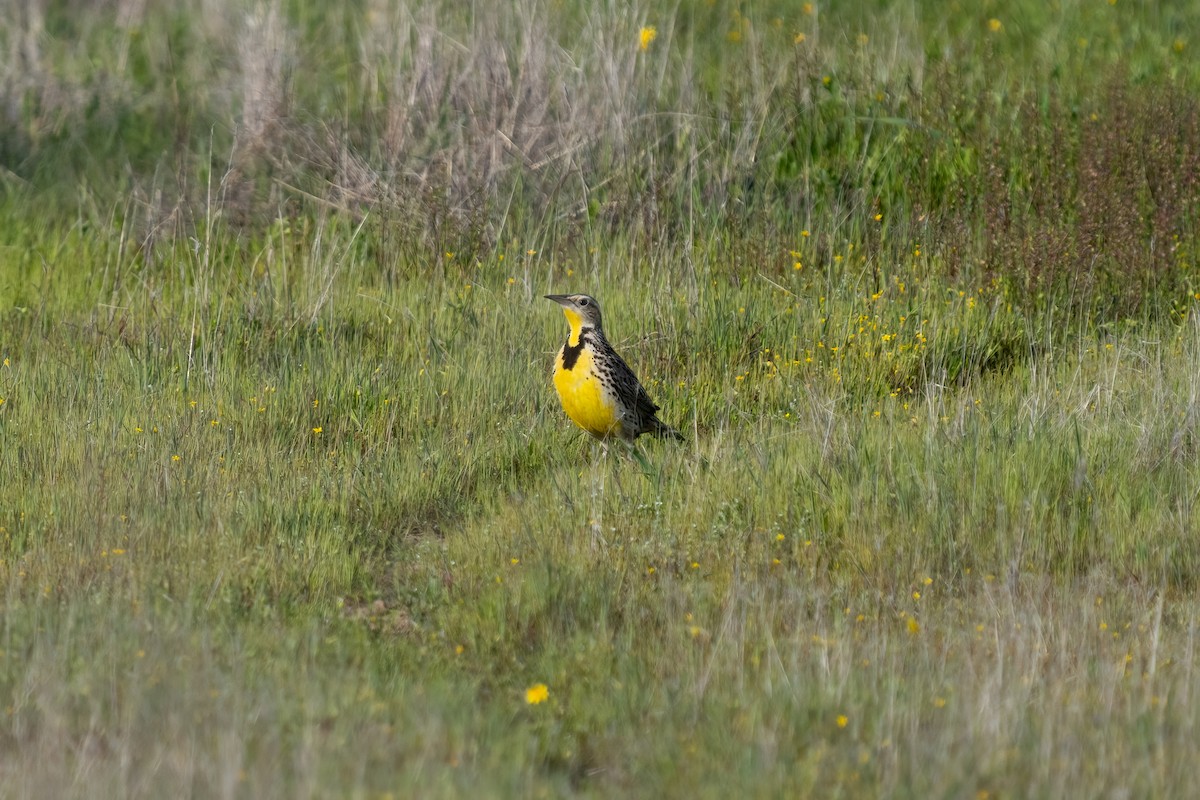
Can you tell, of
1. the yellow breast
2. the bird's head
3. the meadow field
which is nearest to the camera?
the meadow field

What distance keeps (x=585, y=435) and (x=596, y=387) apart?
0.58 metres

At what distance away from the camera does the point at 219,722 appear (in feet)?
12.8

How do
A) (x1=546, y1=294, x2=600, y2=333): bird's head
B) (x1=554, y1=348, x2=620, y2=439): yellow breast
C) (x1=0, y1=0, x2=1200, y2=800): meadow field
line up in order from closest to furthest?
1. (x1=0, y1=0, x2=1200, y2=800): meadow field
2. (x1=554, y1=348, x2=620, y2=439): yellow breast
3. (x1=546, y1=294, x2=600, y2=333): bird's head

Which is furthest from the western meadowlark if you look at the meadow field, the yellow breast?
the meadow field

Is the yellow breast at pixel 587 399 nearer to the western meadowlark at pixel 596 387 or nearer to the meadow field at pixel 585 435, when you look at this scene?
the western meadowlark at pixel 596 387

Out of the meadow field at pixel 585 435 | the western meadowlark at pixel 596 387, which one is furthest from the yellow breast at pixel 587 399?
the meadow field at pixel 585 435

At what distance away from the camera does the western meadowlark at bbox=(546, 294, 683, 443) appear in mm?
6129

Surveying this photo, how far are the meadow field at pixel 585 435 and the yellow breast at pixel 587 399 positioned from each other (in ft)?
0.76

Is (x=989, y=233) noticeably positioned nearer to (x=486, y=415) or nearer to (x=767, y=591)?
(x=486, y=415)

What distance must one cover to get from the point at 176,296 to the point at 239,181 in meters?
1.51

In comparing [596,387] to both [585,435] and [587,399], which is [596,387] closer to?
[587,399]

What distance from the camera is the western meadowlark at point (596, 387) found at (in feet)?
20.1

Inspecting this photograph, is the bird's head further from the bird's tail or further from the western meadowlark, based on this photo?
the bird's tail

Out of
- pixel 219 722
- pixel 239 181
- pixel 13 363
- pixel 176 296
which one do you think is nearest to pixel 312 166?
pixel 239 181
